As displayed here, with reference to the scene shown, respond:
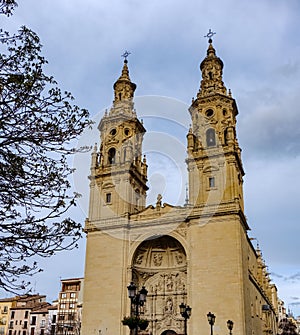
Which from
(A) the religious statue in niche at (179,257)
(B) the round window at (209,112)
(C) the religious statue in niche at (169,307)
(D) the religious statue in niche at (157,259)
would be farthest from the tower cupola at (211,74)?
(C) the religious statue in niche at (169,307)

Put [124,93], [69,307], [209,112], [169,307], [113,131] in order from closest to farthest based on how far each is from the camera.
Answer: [169,307], [209,112], [113,131], [124,93], [69,307]

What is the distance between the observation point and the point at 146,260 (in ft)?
108

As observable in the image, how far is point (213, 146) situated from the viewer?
1305 inches

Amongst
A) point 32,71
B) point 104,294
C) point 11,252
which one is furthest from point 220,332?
point 32,71

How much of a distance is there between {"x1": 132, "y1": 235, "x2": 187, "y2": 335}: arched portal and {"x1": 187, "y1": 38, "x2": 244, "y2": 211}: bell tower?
4647 millimetres

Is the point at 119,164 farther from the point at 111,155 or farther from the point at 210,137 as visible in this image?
the point at 210,137

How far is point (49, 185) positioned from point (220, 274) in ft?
70.7

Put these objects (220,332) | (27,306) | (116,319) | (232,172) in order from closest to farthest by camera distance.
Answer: (220,332), (116,319), (232,172), (27,306)

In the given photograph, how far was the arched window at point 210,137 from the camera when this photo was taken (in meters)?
33.8

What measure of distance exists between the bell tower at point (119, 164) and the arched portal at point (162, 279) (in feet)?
12.1

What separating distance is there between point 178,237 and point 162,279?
155 inches

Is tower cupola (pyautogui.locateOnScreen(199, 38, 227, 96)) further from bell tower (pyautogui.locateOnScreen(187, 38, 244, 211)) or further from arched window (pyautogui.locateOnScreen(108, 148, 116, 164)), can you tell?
arched window (pyautogui.locateOnScreen(108, 148, 116, 164))

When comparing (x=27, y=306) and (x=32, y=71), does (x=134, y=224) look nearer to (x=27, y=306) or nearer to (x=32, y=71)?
(x=32, y=71)

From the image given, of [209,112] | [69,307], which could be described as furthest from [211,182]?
[69,307]
